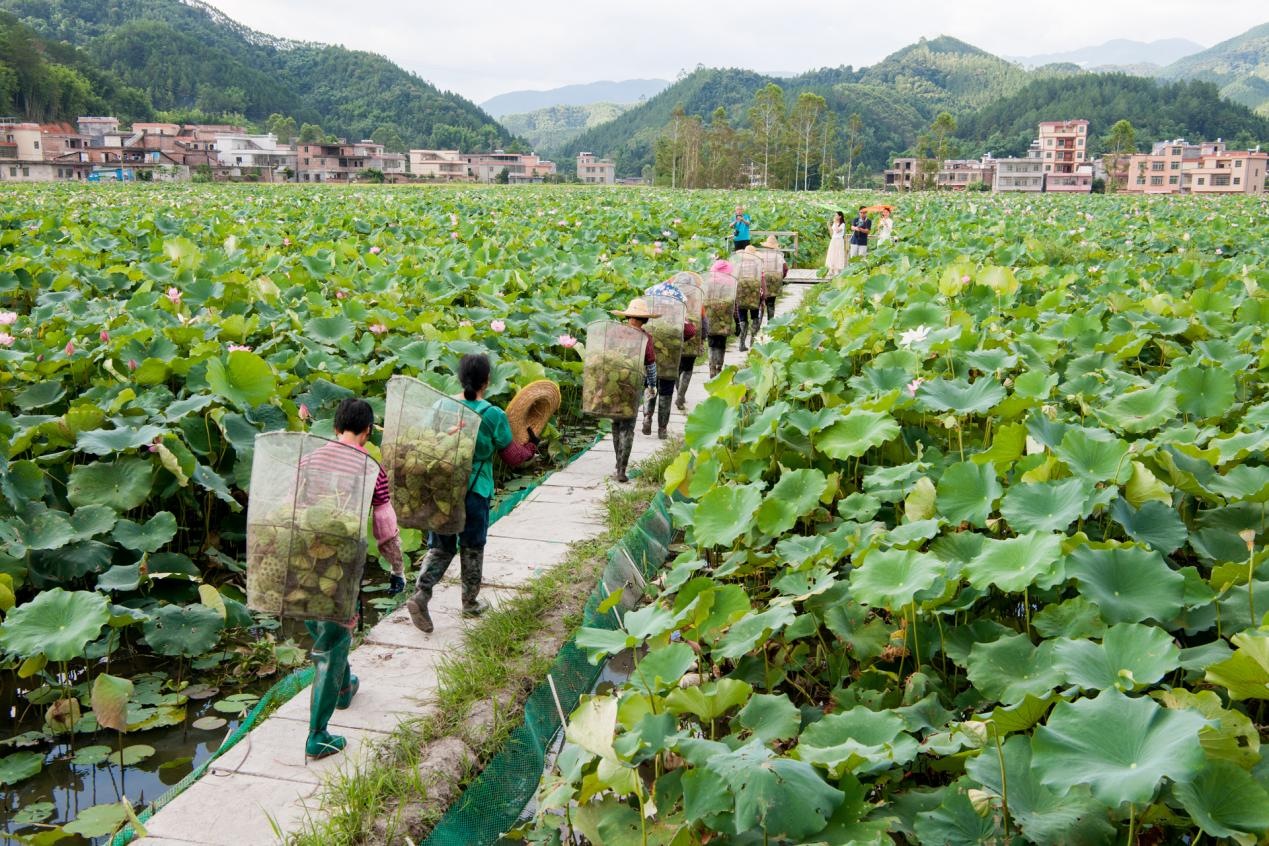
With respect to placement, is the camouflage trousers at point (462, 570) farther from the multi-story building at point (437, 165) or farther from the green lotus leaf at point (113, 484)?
the multi-story building at point (437, 165)

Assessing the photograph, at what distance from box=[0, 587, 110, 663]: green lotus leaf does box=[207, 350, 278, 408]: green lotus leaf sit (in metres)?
1.71

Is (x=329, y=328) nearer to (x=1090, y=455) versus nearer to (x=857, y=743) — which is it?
(x=1090, y=455)

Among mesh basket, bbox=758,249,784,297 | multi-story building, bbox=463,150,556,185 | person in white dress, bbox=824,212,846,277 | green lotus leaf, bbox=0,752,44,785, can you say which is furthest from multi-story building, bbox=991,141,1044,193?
green lotus leaf, bbox=0,752,44,785

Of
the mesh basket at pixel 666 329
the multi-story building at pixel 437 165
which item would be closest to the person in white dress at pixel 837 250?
the mesh basket at pixel 666 329

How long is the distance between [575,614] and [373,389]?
9.61ft

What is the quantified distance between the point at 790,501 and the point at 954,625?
73cm

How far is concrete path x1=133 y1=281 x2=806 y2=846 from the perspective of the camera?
285 centimetres

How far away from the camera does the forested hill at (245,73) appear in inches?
4161

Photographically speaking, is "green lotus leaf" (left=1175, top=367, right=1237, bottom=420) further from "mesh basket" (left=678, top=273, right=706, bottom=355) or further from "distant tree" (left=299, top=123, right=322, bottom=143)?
"distant tree" (left=299, top=123, right=322, bottom=143)

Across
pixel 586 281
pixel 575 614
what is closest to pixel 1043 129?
pixel 586 281

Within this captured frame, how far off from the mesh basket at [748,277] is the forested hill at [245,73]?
98.3 m

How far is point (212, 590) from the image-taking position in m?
3.81

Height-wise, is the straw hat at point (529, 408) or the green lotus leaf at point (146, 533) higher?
the straw hat at point (529, 408)

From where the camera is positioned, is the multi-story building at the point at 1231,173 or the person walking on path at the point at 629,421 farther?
the multi-story building at the point at 1231,173
